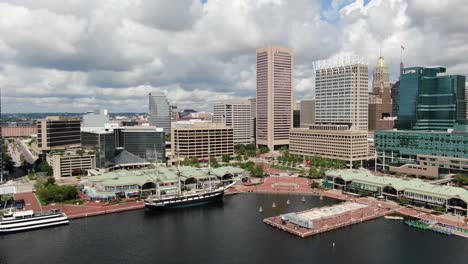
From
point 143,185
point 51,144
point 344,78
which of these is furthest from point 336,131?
point 51,144

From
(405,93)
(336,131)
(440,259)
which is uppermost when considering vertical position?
(405,93)

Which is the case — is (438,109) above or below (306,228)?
above

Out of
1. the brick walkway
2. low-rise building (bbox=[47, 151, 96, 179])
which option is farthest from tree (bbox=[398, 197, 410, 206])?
low-rise building (bbox=[47, 151, 96, 179])

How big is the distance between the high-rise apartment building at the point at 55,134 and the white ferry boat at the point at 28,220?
317ft

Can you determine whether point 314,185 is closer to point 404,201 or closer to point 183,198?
point 404,201

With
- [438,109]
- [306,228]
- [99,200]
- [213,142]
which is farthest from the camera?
[213,142]

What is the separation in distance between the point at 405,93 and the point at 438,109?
59.6 feet

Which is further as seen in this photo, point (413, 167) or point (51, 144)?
point (51, 144)

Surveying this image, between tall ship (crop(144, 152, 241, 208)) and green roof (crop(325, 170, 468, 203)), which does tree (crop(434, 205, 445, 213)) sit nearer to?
green roof (crop(325, 170, 468, 203))

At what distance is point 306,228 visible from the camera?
84.6 m

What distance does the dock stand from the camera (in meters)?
84.2

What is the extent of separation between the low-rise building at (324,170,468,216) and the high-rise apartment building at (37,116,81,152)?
132 metres

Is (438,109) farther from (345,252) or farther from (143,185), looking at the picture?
(143,185)

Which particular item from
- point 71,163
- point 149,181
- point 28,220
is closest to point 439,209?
point 149,181
